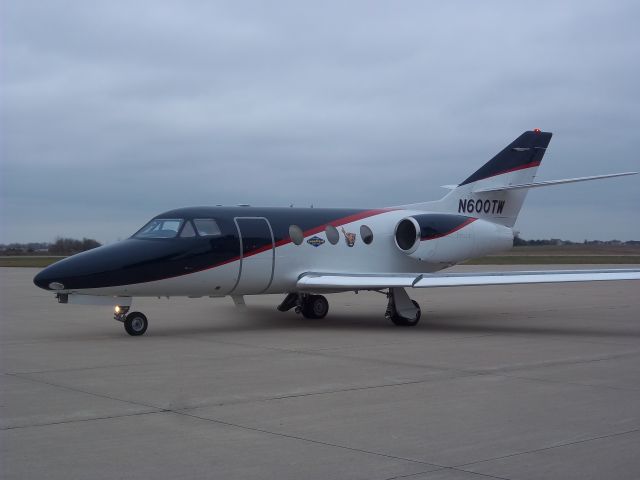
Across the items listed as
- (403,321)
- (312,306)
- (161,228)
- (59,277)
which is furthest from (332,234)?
(59,277)

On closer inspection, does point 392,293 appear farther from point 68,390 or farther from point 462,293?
point 462,293

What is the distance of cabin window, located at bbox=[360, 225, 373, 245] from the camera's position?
1870 cm

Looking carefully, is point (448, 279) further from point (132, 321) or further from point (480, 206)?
point (132, 321)

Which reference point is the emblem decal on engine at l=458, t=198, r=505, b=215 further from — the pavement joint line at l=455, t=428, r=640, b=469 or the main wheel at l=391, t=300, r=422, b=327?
the pavement joint line at l=455, t=428, r=640, b=469

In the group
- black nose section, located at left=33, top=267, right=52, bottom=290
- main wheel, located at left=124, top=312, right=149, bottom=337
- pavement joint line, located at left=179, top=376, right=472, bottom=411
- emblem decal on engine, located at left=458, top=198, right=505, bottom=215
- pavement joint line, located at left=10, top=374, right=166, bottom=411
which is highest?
emblem decal on engine, located at left=458, top=198, right=505, bottom=215

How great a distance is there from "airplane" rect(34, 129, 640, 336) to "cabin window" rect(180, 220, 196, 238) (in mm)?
20

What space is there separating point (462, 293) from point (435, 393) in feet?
66.2

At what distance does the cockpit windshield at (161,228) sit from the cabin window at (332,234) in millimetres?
3691

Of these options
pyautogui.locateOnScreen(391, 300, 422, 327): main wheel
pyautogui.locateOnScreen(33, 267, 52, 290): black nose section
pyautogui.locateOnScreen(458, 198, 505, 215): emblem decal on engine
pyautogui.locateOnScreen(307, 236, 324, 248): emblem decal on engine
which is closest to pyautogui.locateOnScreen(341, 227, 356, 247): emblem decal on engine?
pyautogui.locateOnScreen(307, 236, 324, 248): emblem decal on engine

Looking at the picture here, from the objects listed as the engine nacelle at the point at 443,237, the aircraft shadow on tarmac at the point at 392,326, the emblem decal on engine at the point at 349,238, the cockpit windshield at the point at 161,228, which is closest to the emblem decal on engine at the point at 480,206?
the engine nacelle at the point at 443,237

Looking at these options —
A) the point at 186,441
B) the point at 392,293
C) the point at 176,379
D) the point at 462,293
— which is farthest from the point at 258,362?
the point at 462,293

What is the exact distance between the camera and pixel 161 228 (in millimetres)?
15617

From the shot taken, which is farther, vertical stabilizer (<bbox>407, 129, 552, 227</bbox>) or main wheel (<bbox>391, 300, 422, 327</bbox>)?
vertical stabilizer (<bbox>407, 129, 552, 227</bbox>)

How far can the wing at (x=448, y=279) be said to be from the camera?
15.4 m
